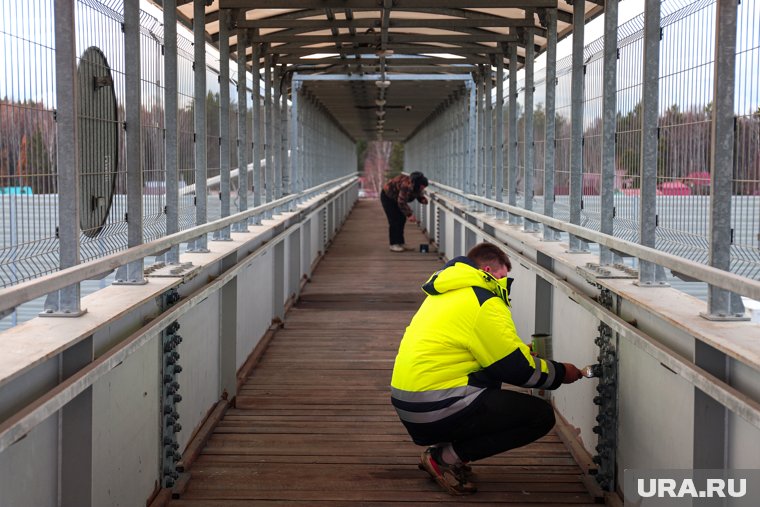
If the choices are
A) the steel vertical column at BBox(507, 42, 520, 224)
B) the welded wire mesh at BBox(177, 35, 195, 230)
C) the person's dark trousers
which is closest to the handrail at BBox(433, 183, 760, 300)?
the welded wire mesh at BBox(177, 35, 195, 230)

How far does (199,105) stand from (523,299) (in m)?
2.81

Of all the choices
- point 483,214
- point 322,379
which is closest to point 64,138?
point 322,379

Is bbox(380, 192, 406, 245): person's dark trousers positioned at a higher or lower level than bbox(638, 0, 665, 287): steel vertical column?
lower

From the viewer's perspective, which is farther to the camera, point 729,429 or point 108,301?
point 108,301

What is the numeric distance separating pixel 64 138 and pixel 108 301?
2.36 feet

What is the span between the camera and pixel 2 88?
11.5ft

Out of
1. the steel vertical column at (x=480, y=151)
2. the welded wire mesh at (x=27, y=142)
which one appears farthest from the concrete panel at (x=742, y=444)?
the steel vertical column at (x=480, y=151)

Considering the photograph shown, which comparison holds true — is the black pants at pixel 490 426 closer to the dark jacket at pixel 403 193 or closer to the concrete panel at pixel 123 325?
the concrete panel at pixel 123 325

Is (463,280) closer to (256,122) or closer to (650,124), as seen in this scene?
(650,124)

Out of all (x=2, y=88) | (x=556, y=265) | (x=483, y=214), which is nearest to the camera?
(x=2, y=88)

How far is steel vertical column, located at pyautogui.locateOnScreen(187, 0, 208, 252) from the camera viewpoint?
284 inches

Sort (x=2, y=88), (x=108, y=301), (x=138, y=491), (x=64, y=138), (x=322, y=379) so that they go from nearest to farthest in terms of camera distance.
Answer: (x=2, y=88) → (x=64, y=138) → (x=108, y=301) → (x=138, y=491) → (x=322, y=379)

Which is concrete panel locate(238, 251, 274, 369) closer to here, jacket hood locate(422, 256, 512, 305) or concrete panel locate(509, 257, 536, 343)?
concrete panel locate(509, 257, 536, 343)

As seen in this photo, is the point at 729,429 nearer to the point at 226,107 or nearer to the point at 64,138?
the point at 64,138
